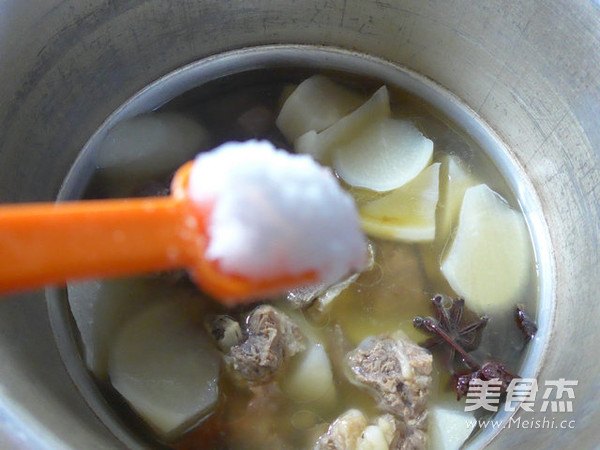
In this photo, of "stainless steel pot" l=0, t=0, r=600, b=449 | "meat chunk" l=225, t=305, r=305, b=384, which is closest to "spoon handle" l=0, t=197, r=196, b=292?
"stainless steel pot" l=0, t=0, r=600, b=449

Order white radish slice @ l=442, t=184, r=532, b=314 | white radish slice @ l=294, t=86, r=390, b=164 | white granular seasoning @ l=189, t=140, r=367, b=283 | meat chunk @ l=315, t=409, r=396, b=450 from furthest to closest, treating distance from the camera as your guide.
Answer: white radish slice @ l=294, t=86, r=390, b=164, white radish slice @ l=442, t=184, r=532, b=314, meat chunk @ l=315, t=409, r=396, b=450, white granular seasoning @ l=189, t=140, r=367, b=283

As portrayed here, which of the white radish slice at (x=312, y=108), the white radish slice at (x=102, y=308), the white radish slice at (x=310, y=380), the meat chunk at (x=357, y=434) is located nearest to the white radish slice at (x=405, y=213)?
the white radish slice at (x=312, y=108)

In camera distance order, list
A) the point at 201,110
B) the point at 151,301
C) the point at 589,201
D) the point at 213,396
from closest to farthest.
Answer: the point at 213,396 → the point at 151,301 → the point at 589,201 → the point at 201,110

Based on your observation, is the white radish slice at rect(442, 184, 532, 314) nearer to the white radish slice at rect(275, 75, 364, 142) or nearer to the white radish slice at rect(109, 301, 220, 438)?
the white radish slice at rect(275, 75, 364, 142)

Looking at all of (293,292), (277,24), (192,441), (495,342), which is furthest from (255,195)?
(277,24)

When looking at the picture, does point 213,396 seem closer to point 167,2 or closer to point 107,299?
A: point 107,299

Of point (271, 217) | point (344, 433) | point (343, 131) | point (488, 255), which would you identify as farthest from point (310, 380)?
point (271, 217)

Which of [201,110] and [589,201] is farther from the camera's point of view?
[201,110]
